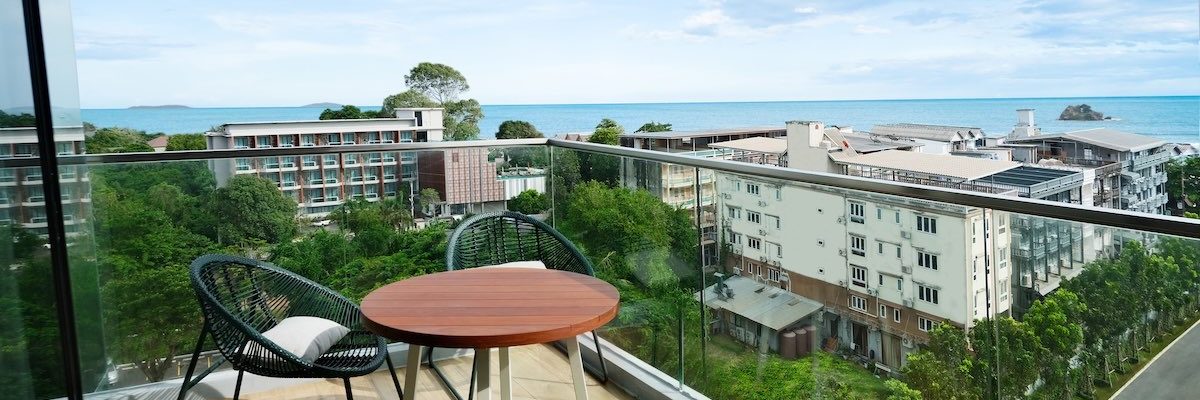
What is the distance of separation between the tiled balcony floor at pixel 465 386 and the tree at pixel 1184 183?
2213cm

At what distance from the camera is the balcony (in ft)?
5.90

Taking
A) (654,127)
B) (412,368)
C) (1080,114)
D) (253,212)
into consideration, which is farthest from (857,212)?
(1080,114)

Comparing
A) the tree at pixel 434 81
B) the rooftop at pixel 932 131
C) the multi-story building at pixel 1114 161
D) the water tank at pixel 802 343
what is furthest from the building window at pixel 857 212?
the rooftop at pixel 932 131

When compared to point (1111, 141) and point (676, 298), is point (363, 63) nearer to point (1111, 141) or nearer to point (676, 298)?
point (1111, 141)

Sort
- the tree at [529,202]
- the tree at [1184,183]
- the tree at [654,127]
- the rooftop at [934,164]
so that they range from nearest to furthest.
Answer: the tree at [529,202]
the tree at [1184,183]
the rooftop at [934,164]
the tree at [654,127]

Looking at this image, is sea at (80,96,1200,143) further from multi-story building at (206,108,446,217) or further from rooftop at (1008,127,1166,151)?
multi-story building at (206,108,446,217)

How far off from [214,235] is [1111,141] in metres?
30.3

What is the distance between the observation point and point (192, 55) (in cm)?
2856

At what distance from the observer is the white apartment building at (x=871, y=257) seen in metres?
1.71

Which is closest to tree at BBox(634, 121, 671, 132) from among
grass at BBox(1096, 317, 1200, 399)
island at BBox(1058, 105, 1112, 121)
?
island at BBox(1058, 105, 1112, 121)

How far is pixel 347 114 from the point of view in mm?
29016

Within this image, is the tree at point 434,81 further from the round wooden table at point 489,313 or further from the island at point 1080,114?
the round wooden table at point 489,313

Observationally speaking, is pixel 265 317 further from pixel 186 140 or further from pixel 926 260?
pixel 186 140

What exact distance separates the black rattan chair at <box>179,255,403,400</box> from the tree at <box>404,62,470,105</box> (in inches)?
1122
